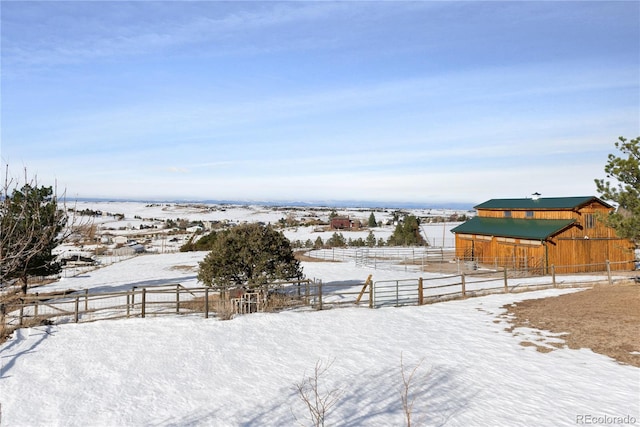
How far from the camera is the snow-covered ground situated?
871cm

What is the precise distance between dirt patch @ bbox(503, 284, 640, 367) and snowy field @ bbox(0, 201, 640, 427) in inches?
21.2

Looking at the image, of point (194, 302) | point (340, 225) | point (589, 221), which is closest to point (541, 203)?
point (589, 221)

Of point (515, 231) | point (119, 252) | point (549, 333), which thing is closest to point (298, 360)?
point (549, 333)

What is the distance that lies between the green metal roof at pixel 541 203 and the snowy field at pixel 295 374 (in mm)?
21140

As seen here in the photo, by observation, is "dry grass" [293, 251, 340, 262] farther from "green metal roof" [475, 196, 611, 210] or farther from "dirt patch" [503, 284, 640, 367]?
"dirt patch" [503, 284, 640, 367]

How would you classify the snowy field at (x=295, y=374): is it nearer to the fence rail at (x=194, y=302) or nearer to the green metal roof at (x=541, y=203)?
the fence rail at (x=194, y=302)

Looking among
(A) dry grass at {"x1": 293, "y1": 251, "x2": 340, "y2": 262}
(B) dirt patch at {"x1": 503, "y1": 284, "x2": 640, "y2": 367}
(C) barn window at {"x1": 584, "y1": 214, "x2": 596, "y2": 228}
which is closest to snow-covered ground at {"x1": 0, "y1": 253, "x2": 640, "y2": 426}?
(B) dirt patch at {"x1": 503, "y1": 284, "x2": 640, "y2": 367}

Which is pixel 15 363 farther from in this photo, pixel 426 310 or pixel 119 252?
pixel 119 252

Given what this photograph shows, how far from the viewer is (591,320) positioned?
603 inches

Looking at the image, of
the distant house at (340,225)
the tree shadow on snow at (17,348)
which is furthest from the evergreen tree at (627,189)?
the distant house at (340,225)

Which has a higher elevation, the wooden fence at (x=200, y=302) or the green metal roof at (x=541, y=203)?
the green metal roof at (x=541, y=203)

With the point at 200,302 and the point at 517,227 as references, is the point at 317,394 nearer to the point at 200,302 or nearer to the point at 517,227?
the point at 200,302

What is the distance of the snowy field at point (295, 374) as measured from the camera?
8.67 meters

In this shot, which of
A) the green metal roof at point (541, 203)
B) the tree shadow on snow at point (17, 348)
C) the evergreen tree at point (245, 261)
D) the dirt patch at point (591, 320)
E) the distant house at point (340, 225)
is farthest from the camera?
the distant house at point (340, 225)
